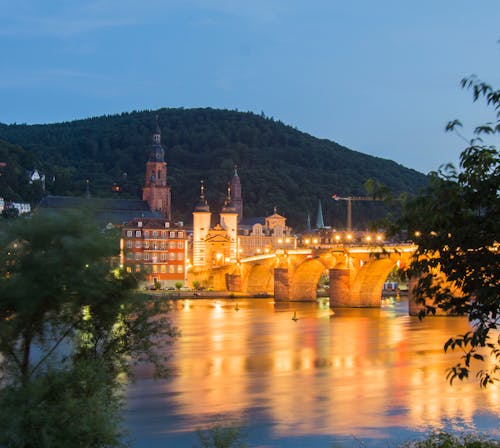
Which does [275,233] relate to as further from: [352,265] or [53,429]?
[53,429]

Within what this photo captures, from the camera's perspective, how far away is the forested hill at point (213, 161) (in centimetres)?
15962

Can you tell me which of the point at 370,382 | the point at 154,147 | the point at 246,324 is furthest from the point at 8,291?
the point at 154,147

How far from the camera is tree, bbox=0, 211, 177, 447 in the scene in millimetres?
11781

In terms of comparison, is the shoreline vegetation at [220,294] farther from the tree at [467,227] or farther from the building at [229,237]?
the tree at [467,227]

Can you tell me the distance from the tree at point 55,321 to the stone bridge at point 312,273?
40.2m

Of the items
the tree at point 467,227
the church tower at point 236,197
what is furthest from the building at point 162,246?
the tree at point 467,227

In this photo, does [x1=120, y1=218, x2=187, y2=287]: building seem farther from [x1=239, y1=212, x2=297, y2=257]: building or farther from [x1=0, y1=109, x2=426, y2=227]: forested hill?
[x1=0, y1=109, x2=426, y2=227]: forested hill

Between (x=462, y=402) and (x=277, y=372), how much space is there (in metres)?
9.93

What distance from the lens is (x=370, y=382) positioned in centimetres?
3188

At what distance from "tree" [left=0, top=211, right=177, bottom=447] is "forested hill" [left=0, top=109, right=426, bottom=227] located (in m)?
136

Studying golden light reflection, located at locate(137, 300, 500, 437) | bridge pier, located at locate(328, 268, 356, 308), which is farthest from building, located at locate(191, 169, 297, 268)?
golden light reflection, located at locate(137, 300, 500, 437)

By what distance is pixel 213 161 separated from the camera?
177 meters

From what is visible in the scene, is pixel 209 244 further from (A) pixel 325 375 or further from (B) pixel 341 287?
(A) pixel 325 375

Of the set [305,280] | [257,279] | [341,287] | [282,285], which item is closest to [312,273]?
[305,280]
